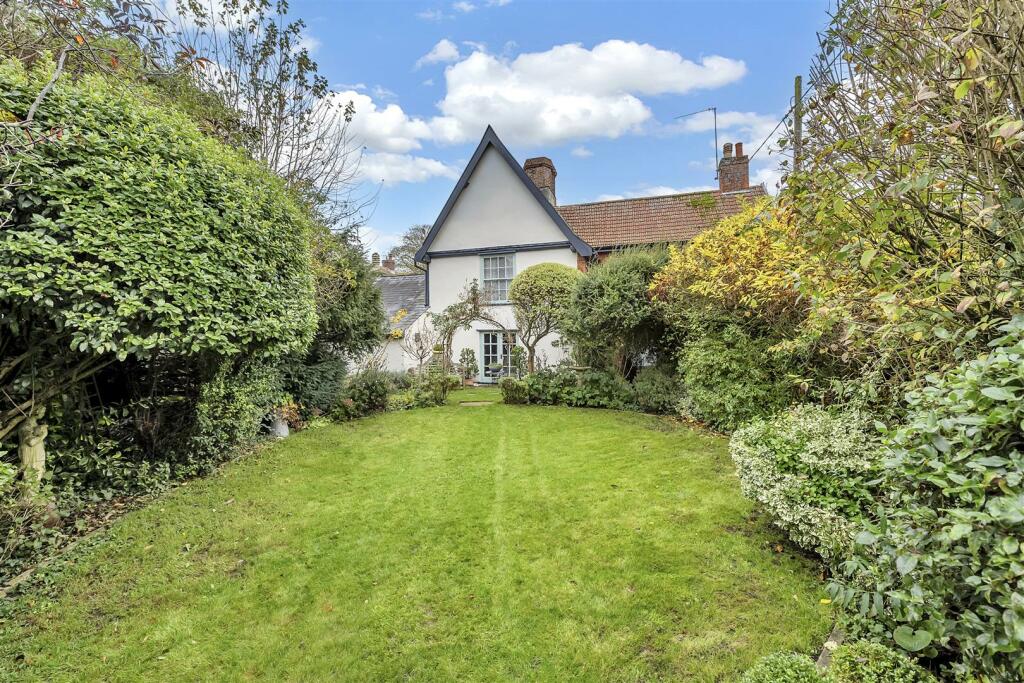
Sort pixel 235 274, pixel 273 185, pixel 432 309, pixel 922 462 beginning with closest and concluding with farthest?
pixel 922 462 < pixel 235 274 < pixel 273 185 < pixel 432 309

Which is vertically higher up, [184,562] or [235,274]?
[235,274]

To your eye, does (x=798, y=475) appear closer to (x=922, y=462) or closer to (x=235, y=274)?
(x=922, y=462)

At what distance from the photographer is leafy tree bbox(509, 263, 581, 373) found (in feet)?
39.1

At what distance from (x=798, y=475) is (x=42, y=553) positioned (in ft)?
22.1

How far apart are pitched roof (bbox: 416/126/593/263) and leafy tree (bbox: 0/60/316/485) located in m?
10.5

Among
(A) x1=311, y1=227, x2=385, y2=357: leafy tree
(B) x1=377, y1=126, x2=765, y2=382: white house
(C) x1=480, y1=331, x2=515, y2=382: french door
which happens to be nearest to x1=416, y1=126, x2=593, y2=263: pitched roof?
(B) x1=377, y1=126, x2=765, y2=382: white house

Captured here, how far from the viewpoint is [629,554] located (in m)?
3.77

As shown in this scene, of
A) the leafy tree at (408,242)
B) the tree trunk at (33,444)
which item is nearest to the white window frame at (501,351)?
the tree trunk at (33,444)

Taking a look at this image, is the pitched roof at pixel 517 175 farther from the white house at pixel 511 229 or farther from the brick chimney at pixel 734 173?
the brick chimney at pixel 734 173

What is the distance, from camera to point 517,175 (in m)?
15.1

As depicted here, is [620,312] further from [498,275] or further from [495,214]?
[495,214]

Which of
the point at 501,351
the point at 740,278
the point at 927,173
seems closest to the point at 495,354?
the point at 501,351

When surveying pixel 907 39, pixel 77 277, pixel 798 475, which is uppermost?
pixel 907 39

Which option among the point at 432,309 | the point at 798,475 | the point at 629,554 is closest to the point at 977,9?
the point at 798,475
